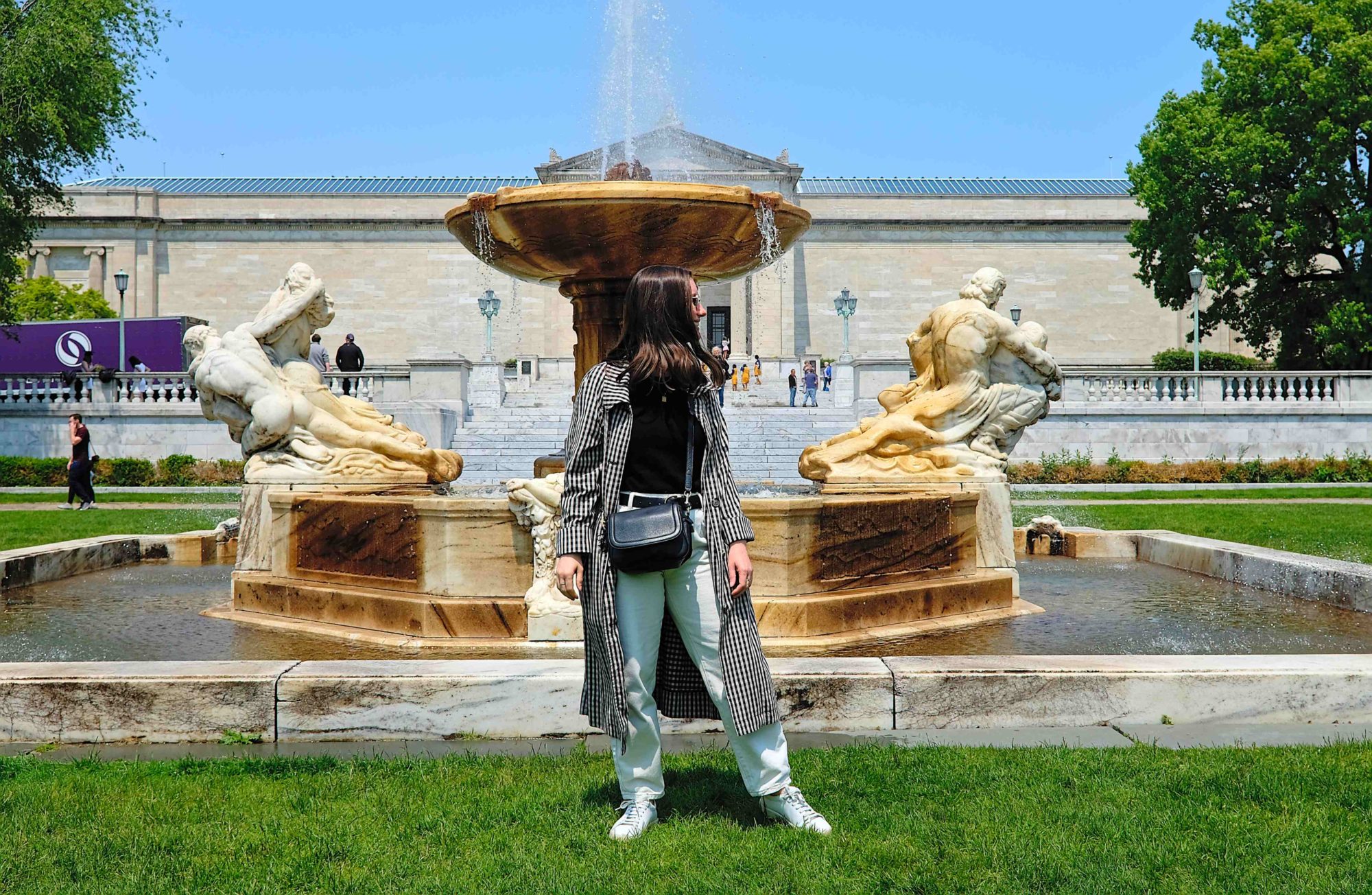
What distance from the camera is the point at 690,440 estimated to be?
3842mm

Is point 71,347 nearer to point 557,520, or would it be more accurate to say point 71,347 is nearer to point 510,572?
point 510,572

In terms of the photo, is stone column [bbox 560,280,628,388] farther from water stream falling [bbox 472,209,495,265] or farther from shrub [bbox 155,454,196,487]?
Result: shrub [bbox 155,454,196,487]

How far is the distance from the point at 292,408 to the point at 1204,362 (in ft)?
125

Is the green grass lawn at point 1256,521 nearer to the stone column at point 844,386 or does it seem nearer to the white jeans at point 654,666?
the white jeans at point 654,666

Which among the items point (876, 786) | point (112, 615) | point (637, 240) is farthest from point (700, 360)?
point (112, 615)

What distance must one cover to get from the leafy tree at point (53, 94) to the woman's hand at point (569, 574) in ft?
86.8

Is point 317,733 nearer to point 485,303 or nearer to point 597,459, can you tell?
point 597,459

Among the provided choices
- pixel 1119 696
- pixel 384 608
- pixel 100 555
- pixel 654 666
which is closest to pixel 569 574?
pixel 654 666

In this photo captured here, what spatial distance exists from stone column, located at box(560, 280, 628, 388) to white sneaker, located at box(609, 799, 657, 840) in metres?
5.29

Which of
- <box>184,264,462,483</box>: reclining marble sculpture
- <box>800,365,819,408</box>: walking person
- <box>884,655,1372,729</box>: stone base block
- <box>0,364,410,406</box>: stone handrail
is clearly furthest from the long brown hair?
<box>800,365,819,408</box>: walking person

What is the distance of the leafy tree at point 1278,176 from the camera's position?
31953 mm

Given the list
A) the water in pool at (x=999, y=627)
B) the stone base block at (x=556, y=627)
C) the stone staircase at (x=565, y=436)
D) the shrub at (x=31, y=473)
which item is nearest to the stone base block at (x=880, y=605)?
the water in pool at (x=999, y=627)

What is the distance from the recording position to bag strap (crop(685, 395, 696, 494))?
3830 millimetres

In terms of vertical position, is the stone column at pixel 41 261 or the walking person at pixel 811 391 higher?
the stone column at pixel 41 261
